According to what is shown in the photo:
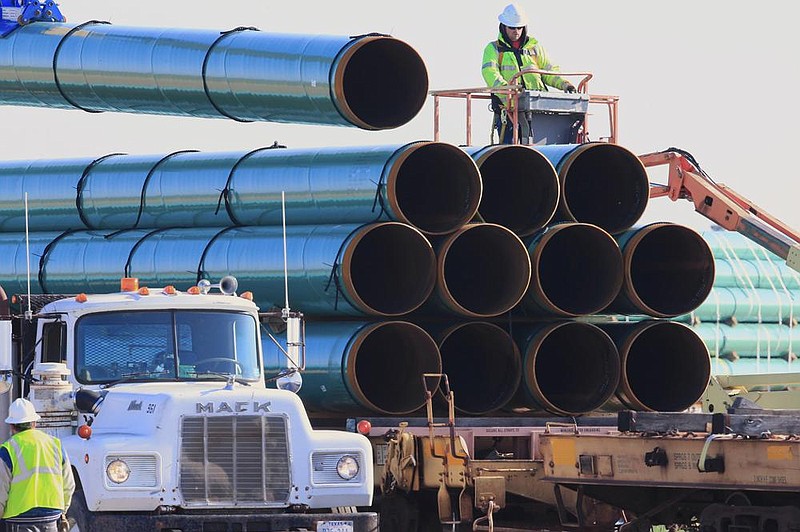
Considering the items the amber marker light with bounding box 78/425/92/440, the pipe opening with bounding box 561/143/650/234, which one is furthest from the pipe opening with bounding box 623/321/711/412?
the amber marker light with bounding box 78/425/92/440

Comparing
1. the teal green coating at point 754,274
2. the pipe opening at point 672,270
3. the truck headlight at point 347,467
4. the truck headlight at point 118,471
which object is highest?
the pipe opening at point 672,270

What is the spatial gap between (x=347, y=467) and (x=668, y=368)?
7972 mm

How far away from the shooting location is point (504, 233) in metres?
17.1

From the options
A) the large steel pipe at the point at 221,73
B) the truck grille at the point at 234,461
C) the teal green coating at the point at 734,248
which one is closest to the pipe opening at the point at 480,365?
the large steel pipe at the point at 221,73

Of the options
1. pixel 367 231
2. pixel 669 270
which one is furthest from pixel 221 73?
pixel 669 270

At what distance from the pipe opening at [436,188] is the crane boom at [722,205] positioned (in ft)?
16.3

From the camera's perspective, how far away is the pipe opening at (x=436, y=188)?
1694cm

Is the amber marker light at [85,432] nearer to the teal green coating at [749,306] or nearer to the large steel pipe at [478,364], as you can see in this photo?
the large steel pipe at [478,364]

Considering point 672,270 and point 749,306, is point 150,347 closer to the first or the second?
point 672,270

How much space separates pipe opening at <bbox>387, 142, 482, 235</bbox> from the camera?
16.9 metres

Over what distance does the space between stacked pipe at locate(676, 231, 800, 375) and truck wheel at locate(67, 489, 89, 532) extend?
56.9ft

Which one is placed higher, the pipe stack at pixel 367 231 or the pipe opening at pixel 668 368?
the pipe stack at pixel 367 231

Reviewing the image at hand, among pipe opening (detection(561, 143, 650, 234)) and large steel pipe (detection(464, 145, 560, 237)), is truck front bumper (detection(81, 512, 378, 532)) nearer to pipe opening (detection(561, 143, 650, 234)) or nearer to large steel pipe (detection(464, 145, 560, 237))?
large steel pipe (detection(464, 145, 560, 237))

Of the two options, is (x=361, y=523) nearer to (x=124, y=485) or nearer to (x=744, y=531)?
(x=124, y=485)
